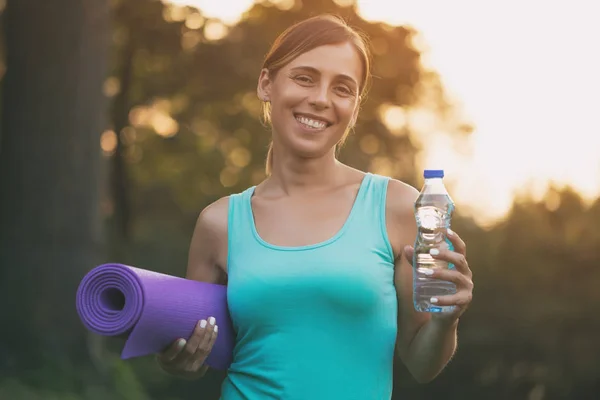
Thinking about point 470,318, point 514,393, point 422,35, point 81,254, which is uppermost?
point 422,35

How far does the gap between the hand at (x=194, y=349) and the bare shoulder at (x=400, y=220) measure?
642 millimetres

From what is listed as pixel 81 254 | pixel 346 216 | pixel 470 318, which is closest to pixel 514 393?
pixel 470 318

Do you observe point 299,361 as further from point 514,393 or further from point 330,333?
point 514,393

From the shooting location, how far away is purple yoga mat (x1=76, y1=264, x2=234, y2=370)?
11.1 feet

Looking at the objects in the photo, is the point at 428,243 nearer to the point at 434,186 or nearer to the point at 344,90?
the point at 434,186

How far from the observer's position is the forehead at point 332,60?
3.54 m

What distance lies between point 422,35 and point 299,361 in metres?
16.2

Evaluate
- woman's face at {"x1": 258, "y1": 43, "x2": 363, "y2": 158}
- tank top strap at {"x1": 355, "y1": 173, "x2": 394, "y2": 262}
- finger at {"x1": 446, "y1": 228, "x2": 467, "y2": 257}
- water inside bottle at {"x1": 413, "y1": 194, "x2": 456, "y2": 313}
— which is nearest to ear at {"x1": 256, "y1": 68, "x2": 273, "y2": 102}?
woman's face at {"x1": 258, "y1": 43, "x2": 363, "y2": 158}

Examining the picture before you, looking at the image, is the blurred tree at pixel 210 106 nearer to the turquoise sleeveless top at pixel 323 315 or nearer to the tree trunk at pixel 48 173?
the tree trunk at pixel 48 173

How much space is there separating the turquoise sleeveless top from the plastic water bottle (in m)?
0.12

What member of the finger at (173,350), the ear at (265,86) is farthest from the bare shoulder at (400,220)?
the finger at (173,350)

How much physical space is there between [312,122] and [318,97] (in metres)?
0.10

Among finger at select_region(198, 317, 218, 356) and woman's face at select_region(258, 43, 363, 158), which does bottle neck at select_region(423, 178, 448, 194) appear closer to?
woman's face at select_region(258, 43, 363, 158)

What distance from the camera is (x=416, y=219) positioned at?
3438 millimetres
